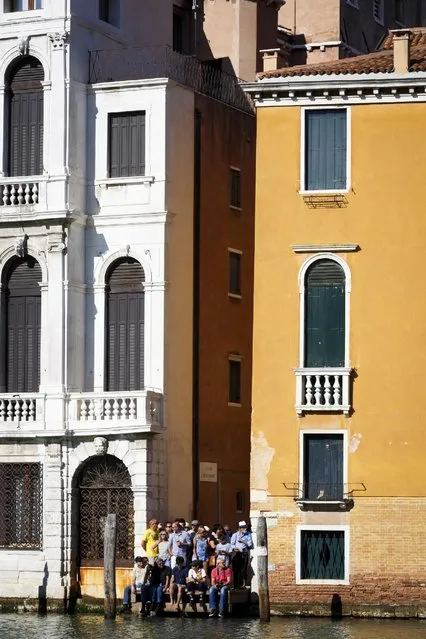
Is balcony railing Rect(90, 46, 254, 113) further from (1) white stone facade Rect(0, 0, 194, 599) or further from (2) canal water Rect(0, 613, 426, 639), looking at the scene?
(2) canal water Rect(0, 613, 426, 639)

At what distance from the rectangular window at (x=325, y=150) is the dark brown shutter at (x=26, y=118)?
6.17 meters

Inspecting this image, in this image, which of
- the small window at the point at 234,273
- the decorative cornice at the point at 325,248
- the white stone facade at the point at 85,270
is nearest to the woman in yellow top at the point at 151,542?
the white stone facade at the point at 85,270

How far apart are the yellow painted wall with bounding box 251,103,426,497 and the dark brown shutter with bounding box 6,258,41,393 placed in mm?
5256

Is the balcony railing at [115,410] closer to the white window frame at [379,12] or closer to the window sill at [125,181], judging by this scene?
the window sill at [125,181]

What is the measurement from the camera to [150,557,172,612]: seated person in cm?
4075

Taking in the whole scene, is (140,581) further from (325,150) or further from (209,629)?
(325,150)

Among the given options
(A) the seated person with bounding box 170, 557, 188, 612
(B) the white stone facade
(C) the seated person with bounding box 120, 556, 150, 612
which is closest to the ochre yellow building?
(A) the seated person with bounding box 170, 557, 188, 612

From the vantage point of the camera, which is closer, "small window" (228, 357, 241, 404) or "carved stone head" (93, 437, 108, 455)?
"carved stone head" (93, 437, 108, 455)

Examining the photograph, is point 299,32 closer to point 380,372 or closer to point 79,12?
point 79,12

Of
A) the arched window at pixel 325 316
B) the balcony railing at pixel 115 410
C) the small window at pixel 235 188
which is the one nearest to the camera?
the arched window at pixel 325 316

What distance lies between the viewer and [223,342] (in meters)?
46.4

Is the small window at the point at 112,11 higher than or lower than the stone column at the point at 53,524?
higher

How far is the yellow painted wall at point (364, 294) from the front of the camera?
40.9 m

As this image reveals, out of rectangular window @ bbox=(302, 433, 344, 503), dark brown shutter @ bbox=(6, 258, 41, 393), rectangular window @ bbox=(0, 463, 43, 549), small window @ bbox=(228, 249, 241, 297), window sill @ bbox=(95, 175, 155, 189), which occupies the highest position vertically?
window sill @ bbox=(95, 175, 155, 189)
